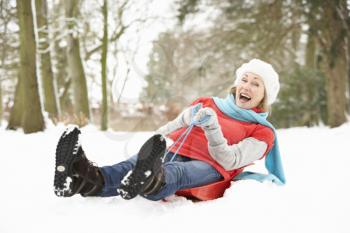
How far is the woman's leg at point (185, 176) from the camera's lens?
1.99 metres

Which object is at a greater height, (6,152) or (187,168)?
(187,168)

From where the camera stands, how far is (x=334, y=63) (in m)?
7.68

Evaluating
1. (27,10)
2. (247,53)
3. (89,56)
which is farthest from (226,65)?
(27,10)

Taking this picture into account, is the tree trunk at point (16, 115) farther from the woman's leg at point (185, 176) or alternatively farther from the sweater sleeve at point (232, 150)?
the sweater sleeve at point (232, 150)

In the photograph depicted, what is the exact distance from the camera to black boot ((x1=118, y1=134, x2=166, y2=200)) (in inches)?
68.2

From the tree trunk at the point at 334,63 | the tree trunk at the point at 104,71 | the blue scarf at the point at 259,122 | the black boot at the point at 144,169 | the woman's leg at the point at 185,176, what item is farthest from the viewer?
the tree trunk at the point at 104,71

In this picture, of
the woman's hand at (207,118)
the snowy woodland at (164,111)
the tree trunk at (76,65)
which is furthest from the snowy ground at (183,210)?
the tree trunk at (76,65)

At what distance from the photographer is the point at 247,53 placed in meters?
11.9

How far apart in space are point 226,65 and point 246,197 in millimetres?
12499

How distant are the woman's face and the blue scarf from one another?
6 cm

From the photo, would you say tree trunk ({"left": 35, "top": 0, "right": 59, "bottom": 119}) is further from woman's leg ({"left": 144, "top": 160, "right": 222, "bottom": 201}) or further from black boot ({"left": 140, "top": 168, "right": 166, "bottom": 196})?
black boot ({"left": 140, "top": 168, "right": 166, "bottom": 196})

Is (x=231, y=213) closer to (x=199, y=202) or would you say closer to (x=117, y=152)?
(x=199, y=202)

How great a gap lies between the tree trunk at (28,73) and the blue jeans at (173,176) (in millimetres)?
3978

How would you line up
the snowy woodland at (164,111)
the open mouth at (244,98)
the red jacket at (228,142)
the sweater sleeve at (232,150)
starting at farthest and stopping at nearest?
the open mouth at (244,98) < the red jacket at (228,142) < the sweater sleeve at (232,150) < the snowy woodland at (164,111)
